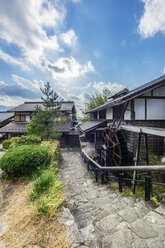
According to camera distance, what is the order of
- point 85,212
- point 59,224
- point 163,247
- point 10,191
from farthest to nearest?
point 10,191 < point 85,212 < point 59,224 < point 163,247

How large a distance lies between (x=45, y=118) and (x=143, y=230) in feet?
32.8

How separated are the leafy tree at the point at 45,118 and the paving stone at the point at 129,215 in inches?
361

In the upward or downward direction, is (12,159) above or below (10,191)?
above

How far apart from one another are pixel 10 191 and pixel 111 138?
625cm

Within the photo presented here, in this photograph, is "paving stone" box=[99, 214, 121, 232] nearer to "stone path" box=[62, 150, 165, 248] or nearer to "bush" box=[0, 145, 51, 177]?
"stone path" box=[62, 150, 165, 248]

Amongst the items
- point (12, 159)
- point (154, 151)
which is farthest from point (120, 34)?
point (12, 159)

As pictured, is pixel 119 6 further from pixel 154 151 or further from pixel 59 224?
pixel 59 224

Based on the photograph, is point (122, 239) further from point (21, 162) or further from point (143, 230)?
point (21, 162)

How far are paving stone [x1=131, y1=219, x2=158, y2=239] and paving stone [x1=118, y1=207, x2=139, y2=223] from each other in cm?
22

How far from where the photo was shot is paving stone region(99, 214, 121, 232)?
69.7 inches

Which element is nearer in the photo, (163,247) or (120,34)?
(163,247)

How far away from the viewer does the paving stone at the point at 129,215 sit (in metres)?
1.92

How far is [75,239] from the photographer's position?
1.50 m

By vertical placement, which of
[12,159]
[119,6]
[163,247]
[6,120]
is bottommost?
[163,247]
